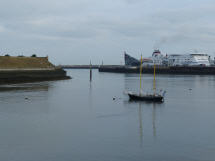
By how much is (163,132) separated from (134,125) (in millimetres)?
2989

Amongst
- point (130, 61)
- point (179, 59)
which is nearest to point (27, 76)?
point (179, 59)

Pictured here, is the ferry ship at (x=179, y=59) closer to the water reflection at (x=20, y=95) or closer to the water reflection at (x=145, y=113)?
the water reflection at (x=20, y=95)

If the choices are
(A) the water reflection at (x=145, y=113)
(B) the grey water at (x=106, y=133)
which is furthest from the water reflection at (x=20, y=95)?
(A) the water reflection at (x=145, y=113)

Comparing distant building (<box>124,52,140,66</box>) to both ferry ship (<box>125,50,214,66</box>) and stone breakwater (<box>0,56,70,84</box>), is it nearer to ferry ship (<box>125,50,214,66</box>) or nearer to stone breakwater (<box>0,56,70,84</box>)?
ferry ship (<box>125,50,214,66</box>)

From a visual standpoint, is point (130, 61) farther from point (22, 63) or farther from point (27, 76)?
point (27, 76)

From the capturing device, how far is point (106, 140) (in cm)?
1983

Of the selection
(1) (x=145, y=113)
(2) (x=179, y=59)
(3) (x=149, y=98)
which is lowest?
(1) (x=145, y=113)

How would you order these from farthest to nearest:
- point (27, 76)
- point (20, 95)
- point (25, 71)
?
point (25, 71), point (27, 76), point (20, 95)

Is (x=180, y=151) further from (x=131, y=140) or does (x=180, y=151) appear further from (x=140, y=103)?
(x=140, y=103)

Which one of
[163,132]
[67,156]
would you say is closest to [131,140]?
[163,132]

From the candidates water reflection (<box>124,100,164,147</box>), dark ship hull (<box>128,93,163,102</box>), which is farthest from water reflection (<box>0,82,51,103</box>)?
water reflection (<box>124,100,164,147</box>)

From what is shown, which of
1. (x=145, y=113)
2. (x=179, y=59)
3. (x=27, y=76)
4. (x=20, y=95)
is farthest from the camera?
(x=179, y=59)

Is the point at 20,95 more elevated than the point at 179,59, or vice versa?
the point at 179,59

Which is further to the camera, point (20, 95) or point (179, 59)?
point (179, 59)
